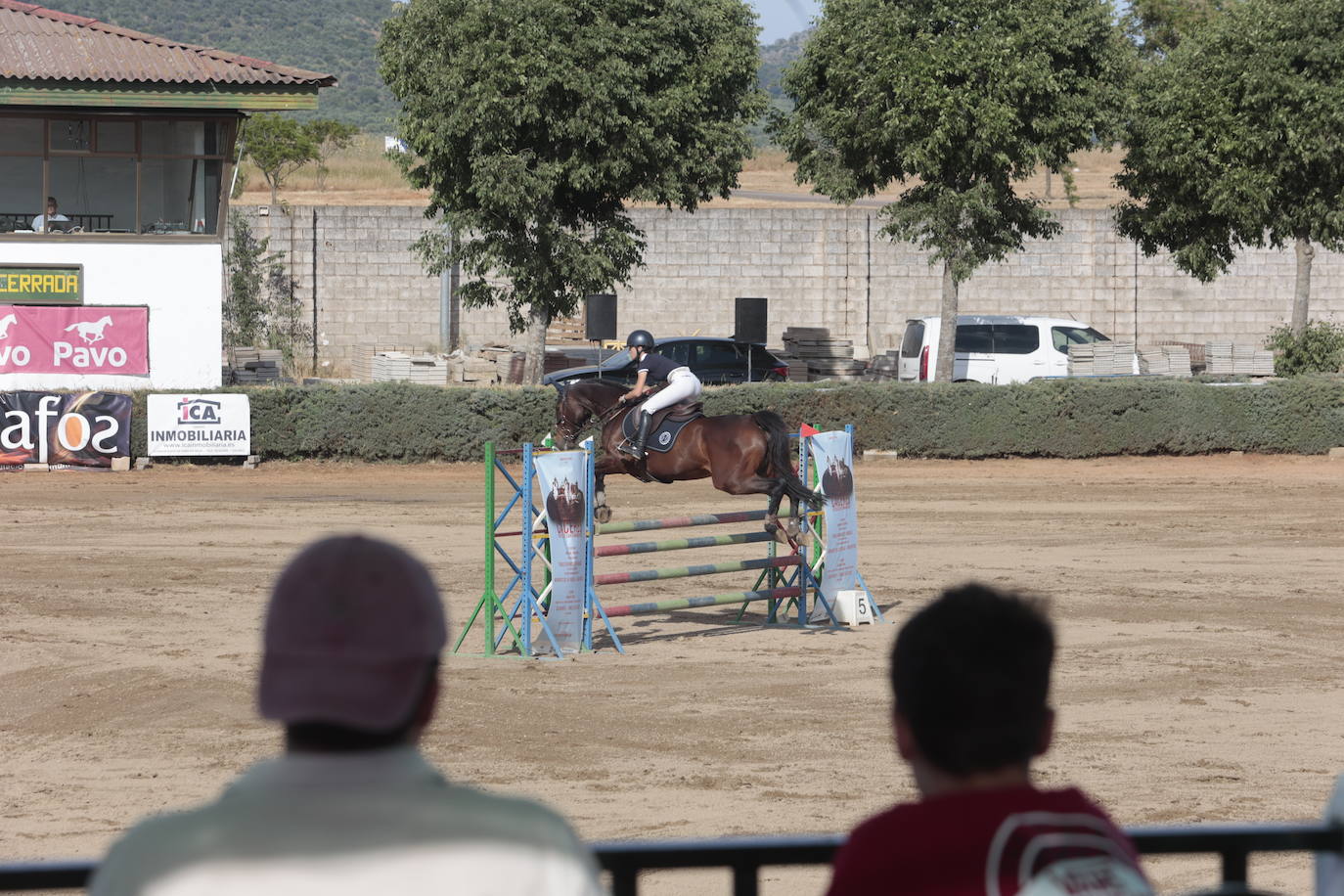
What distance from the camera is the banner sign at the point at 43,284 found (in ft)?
83.8

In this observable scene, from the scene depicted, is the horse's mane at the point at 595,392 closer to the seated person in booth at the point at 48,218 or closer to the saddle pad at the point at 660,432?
the saddle pad at the point at 660,432

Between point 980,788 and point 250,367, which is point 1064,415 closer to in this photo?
point 250,367

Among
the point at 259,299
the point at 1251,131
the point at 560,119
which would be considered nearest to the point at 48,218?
the point at 560,119

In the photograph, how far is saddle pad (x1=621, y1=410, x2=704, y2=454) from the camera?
1460 centimetres

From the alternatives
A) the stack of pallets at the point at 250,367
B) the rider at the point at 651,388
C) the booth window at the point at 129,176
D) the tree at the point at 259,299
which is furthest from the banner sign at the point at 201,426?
the tree at the point at 259,299

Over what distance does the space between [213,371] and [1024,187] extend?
4807 cm

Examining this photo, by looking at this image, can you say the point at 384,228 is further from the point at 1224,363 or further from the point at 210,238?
the point at 1224,363

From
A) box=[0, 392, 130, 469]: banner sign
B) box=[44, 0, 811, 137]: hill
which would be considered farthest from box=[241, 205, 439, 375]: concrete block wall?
box=[44, 0, 811, 137]: hill

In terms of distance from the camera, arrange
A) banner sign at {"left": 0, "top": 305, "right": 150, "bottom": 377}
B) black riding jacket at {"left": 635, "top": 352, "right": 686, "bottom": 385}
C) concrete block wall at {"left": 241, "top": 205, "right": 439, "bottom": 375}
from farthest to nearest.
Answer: concrete block wall at {"left": 241, "top": 205, "right": 439, "bottom": 375} → banner sign at {"left": 0, "top": 305, "right": 150, "bottom": 377} → black riding jacket at {"left": 635, "top": 352, "right": 686, "bottom": 385}

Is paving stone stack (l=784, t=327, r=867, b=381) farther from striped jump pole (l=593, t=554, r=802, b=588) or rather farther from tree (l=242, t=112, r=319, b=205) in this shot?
striped jump pole (l=593, t=554, r=802, b=588)

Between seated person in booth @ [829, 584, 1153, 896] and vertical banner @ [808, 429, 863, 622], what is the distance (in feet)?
36.6

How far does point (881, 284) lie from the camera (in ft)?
133

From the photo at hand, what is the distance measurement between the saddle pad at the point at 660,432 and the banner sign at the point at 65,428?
456 inches

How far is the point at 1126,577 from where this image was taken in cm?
1516
